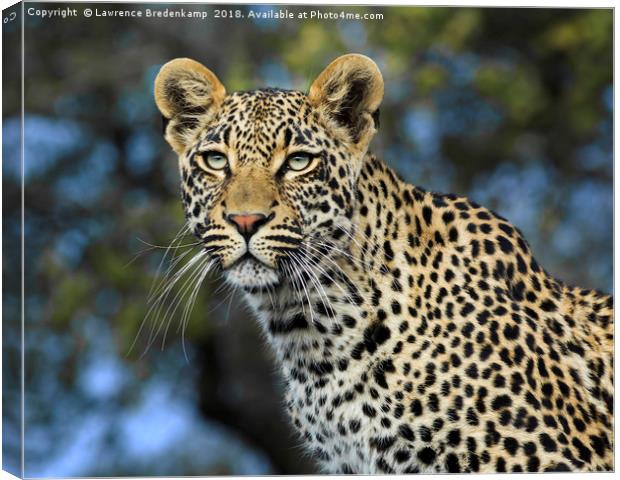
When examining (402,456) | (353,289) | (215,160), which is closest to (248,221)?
(215,160)

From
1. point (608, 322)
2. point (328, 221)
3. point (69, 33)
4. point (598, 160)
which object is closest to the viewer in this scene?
point (328, 221)

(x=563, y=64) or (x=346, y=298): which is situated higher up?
(x=563, y=64)

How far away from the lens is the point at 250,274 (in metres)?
7.25

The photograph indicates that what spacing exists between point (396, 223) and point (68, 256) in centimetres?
760

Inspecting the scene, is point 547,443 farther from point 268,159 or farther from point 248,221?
point 268,159

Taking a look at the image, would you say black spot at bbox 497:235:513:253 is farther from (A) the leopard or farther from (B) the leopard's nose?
(B) the leopard's nose

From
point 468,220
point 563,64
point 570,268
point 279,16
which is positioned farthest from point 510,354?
point 563,64

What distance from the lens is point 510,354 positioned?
751 centimetres

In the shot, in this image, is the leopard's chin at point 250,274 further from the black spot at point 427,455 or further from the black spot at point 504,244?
the black spot at point 504,244

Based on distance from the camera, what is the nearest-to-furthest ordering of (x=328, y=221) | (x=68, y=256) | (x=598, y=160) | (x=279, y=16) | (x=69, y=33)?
(x=328, y=221), (x=279, y=16), (x=69, y=33), (x=598, y=160), (x=68, y=256)

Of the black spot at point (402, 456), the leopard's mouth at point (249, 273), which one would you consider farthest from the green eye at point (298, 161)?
the black spot at point (402, 456)

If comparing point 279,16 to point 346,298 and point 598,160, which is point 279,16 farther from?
point 598,160

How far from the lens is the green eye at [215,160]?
295 inches

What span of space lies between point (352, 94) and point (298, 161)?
0.57 meters
